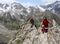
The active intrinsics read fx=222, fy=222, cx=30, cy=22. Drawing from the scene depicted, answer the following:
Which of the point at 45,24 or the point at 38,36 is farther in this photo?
the point at 38,36

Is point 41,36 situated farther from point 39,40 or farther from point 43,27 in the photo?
point 43,27

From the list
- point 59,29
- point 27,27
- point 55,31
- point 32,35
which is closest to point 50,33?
point 55,31

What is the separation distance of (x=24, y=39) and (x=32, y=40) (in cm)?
177

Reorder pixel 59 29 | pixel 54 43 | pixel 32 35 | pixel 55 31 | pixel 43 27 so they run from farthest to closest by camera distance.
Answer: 1. pixel 32 35
2. pixel 59 29
3. pixel 55 31
4. pixel 54 43
5. pixel 43 27

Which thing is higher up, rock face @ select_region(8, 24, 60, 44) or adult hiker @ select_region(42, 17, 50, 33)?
adult hiker @ select_region(42, 17, 50, 33)

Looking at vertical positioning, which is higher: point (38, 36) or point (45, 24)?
point (45, 24)

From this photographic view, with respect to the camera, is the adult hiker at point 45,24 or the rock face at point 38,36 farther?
the rock face at point 38,36

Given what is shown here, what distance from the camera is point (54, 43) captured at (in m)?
26.0

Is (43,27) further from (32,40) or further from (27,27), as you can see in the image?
(27,27)

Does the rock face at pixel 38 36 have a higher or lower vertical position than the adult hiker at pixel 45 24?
lower

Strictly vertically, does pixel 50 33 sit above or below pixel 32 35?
above

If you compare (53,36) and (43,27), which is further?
(53,36)

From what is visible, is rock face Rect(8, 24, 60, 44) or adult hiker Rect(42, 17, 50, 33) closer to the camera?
adult hiker Rect(42, 17, 50, 33)

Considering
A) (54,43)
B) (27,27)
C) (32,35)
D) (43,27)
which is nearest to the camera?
(43,27)
